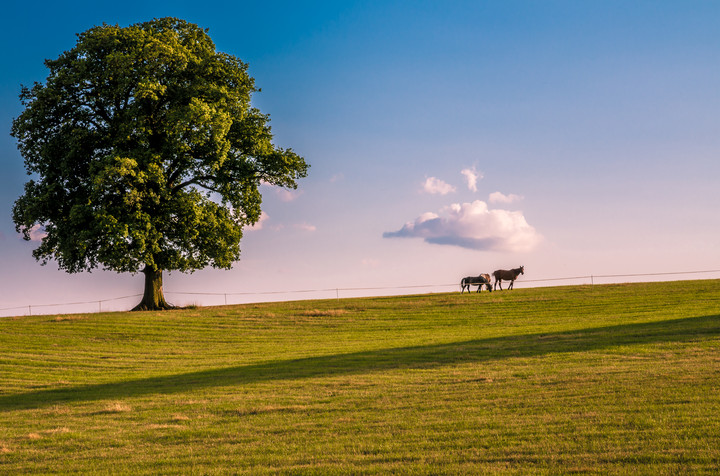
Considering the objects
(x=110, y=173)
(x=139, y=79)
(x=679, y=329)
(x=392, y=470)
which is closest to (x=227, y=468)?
(x=392, y=470)

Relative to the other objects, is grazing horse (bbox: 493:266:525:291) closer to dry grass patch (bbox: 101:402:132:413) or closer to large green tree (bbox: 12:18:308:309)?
large green tree (bbox: 12:18:308:309)

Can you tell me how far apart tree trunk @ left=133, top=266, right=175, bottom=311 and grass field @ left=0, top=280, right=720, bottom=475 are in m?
5.07

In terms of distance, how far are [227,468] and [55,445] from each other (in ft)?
15.8

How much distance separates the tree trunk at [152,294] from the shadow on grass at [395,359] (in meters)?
20.2

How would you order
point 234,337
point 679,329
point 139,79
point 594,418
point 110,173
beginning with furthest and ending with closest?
1. point 139,79
2. point 110,173
3. point 234,337
4. point 679,329
5. point 594,418

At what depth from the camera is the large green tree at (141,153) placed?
37.2 m

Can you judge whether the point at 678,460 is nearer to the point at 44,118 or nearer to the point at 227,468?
the point at 227,468

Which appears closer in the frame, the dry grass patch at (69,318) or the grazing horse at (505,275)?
the dry grass patch at (69,318)

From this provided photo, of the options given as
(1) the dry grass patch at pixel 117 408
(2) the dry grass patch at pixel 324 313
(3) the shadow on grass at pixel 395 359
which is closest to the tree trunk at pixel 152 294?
(2) the dry grass patch at pixel 324 313

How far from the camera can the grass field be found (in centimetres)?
1034

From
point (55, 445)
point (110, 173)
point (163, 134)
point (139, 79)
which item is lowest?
point (55, 445)

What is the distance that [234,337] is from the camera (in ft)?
105

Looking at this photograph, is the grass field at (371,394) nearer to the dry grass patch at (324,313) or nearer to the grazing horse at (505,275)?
the dry grass patch at (324,313)

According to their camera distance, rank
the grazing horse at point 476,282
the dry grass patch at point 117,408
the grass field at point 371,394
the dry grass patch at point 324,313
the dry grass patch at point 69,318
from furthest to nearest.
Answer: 1. the grazing horse at point 476,282
2. the dry grass patch at point 324,313
3. the dry grass patch at point 69,318
4. the dry grass patch at point 117,408
5. the grass field at point 371,394
